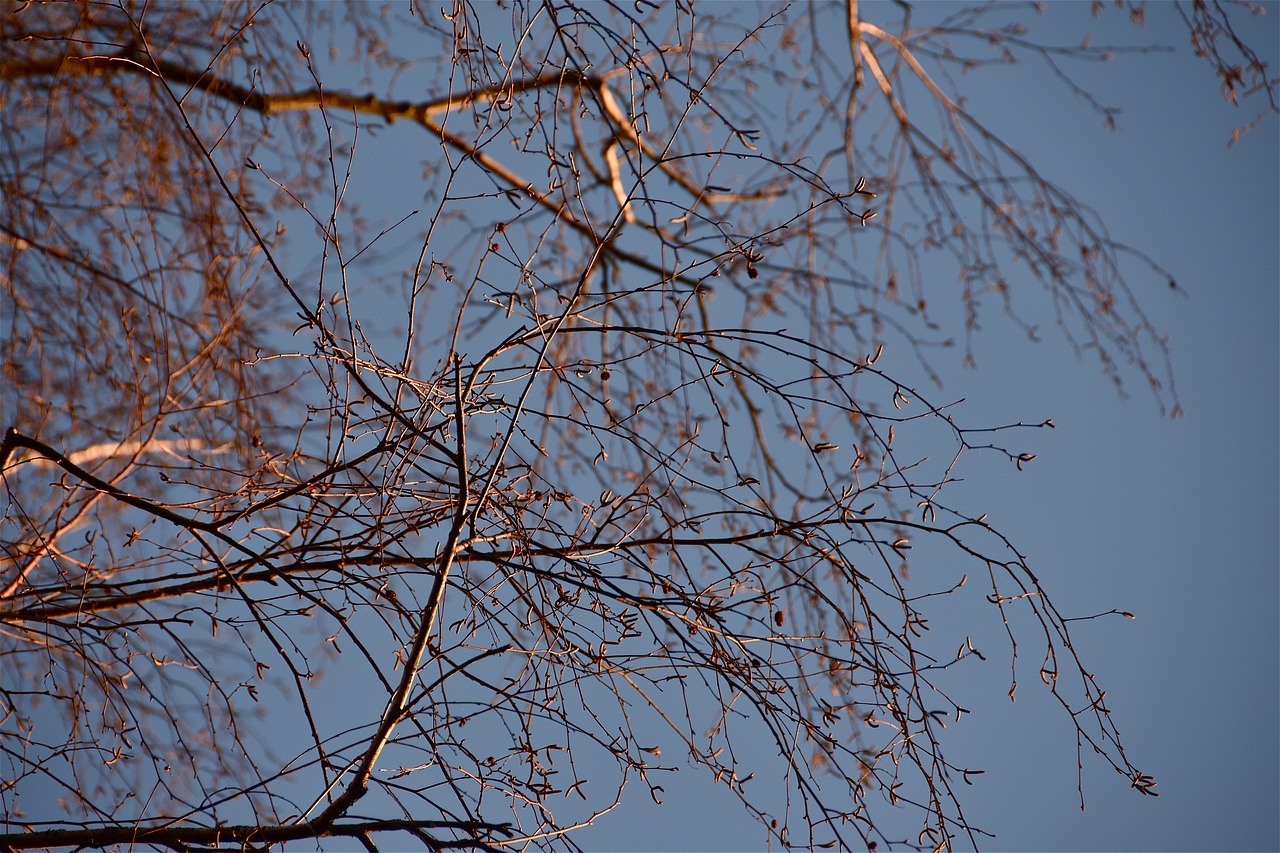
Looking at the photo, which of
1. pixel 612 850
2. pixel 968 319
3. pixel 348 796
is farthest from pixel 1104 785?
pixel 348 796

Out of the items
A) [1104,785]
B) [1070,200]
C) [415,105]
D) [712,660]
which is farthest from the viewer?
[1104,785]

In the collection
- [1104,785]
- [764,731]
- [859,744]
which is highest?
[764,731]

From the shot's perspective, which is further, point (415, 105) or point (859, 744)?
point (415, 105)

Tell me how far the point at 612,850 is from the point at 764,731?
32.7 inches

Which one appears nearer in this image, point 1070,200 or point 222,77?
point 1070,200

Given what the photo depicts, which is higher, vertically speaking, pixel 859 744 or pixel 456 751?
pixel 859 744

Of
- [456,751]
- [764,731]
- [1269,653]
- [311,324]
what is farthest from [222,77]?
[1269,653]

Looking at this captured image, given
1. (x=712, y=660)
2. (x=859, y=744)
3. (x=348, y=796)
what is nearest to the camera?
(x=348, y=796)

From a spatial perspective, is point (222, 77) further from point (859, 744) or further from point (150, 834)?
point (859, 744)

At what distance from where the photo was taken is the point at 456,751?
1.25m

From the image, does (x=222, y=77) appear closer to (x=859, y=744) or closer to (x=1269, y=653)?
(x=859, y=744)

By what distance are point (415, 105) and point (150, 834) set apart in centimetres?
212

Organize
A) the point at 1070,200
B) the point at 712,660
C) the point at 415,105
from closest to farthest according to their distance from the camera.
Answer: the point at 712,660 → the point at 1070,200 → the point at 415,105

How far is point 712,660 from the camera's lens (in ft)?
4.06
